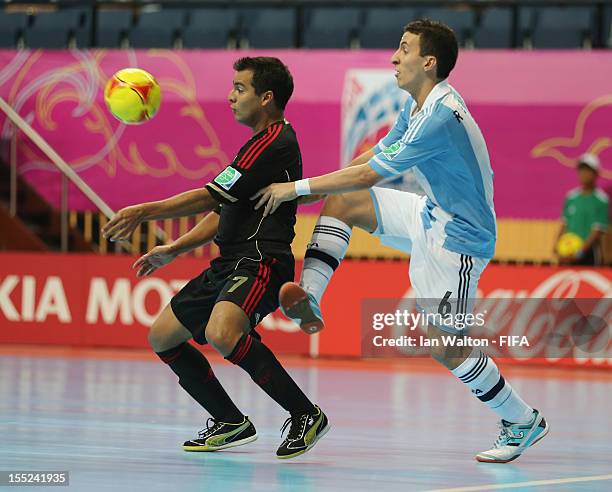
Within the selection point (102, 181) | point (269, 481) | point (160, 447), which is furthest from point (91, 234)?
point (269, 481)

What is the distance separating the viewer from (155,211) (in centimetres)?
622

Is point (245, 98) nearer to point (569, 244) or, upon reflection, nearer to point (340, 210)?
point (340, 210)

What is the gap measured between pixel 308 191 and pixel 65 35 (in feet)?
37.7

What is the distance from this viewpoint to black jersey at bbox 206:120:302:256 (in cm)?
621

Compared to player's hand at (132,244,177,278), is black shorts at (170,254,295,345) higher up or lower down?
lower down

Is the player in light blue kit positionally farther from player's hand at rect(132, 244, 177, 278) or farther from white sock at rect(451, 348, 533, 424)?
player's hand at rect(132, 244, 177, 278)

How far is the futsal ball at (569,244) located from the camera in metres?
13.7

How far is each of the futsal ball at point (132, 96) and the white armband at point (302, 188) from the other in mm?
1258

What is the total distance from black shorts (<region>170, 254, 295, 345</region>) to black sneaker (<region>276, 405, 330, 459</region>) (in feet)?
1.79

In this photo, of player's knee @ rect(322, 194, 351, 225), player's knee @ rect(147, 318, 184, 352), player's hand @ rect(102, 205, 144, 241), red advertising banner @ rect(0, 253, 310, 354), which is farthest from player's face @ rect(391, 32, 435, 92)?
red advertising banner @ rect(0, 253, 310, 354)

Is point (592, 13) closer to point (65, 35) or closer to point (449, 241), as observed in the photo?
point (65, 35)

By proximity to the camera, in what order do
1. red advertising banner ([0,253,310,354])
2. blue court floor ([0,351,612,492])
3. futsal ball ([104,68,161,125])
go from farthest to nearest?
red advertising banner ([0,253,310,354]) → futsal ball ([104,68,161,125]) → blue court floor ([0,351,612,492])

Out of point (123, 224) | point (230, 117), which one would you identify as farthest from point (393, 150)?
point (230, 117)

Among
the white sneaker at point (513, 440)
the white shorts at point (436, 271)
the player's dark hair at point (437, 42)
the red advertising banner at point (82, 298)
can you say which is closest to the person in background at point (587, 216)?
the red advertising banner at point (82, 298)
